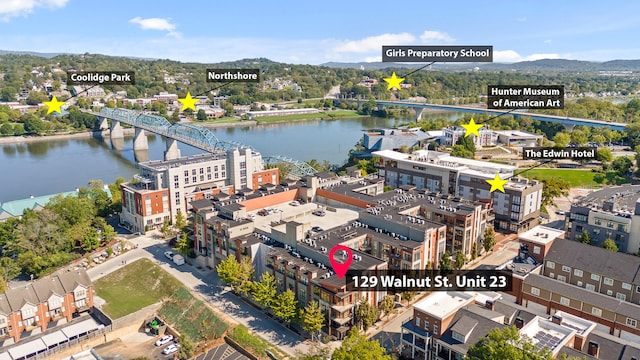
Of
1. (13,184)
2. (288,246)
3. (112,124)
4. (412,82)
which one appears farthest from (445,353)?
(412,82)

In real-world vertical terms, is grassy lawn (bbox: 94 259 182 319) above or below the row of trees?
below

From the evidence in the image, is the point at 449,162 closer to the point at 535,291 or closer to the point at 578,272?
the point at 578,272

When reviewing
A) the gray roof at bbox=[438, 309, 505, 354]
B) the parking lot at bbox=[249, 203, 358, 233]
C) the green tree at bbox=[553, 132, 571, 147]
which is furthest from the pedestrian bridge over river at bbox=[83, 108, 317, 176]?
the green tree at bbox=[553, 132, 571, 147]

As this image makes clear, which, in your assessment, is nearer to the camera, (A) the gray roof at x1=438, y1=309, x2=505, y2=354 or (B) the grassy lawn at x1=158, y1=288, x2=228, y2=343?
(A) the gray roof at x1=438, y1=309, x2=505, y2=354

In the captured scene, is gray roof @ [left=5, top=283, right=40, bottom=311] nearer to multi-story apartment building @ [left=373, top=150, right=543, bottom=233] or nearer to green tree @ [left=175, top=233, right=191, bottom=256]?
green tree @ [left=175, top=233, right=191, bottom=256]

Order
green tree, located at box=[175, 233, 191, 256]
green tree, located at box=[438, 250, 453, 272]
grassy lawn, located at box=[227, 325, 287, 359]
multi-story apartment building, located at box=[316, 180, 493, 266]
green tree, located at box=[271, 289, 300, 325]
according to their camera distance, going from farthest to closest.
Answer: green tree, located at box=[175, 233, 191, 256] < green tree, located at box=[438, 250, 453, 272] < multi-story apartment building, located at box=[316, 180, 493, 266] < green tree, located at box=[271, 289, 300, 325] < grassy lawn, located at box=[227, 325, 287, 359]

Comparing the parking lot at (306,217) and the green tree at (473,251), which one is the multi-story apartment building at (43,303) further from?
the green tree at (473,251)

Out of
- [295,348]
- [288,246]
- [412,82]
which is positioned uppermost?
[412,82]

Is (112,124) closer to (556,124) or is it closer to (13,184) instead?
(13,184)
